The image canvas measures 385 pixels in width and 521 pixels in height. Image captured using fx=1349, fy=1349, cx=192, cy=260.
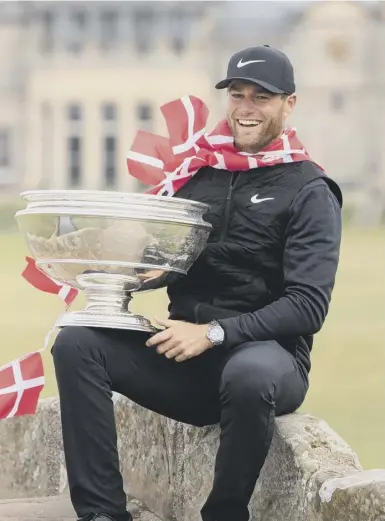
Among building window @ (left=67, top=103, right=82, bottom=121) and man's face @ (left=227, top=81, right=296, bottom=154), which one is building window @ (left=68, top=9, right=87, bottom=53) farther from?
man's face @ (left=227, top=81, right=296, bottom=154)

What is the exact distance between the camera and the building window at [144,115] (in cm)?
4424

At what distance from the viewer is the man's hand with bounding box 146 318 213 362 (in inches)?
124

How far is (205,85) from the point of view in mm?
45125

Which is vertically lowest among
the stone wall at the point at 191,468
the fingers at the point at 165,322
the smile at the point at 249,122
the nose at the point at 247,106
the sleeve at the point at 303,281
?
the stone wall at the point at 191,468

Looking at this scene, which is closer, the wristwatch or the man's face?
the wristwatch

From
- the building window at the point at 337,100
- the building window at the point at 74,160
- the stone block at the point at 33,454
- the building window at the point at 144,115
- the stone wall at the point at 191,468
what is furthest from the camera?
the building window at the point at 337,100

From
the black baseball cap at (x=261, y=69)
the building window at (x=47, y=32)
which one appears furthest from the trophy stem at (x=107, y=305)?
the building window at (x=47, y=32)

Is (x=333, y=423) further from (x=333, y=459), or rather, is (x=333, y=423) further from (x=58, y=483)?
(x=333, y=459)

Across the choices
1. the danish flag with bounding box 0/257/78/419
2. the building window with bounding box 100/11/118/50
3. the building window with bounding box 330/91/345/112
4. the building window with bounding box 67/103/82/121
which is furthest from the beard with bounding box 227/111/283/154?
the building window with bounding box 100/11/118/50

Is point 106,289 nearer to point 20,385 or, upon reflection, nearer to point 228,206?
point 228,206

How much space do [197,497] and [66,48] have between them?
4468cm

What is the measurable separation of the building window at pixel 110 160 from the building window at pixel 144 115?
3.65 ft

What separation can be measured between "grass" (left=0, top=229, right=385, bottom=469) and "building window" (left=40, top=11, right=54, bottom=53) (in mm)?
17863

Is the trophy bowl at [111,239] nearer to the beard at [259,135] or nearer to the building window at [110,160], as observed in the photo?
the beard at [259,135]
